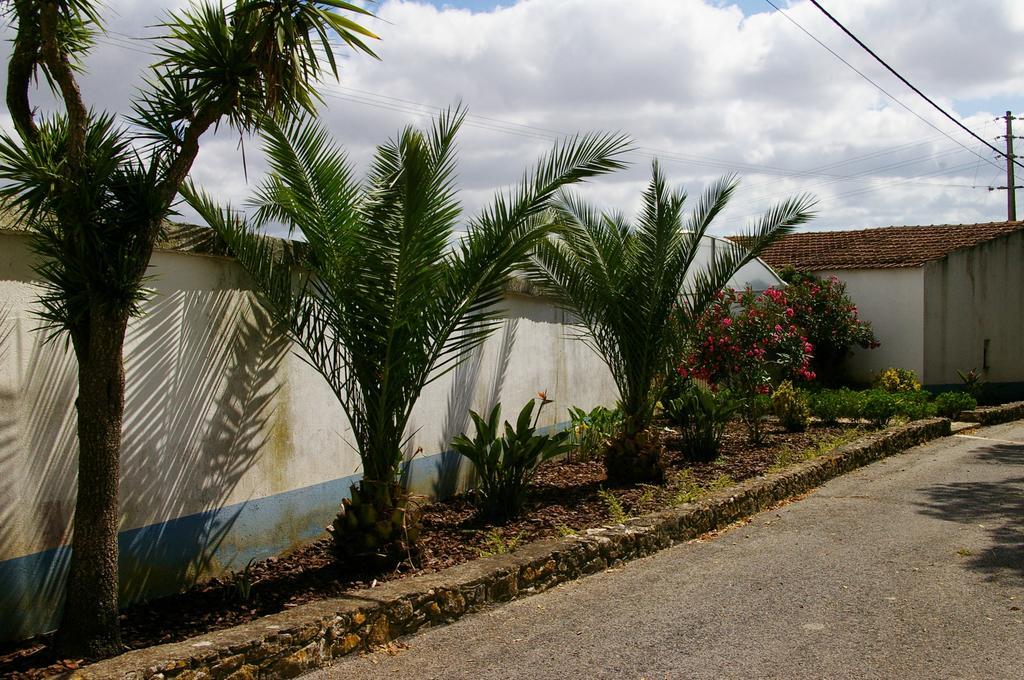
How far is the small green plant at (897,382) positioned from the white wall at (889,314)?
1034 millimetres

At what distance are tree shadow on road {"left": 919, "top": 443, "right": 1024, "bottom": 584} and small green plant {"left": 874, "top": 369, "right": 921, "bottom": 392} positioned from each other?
6.70 meters

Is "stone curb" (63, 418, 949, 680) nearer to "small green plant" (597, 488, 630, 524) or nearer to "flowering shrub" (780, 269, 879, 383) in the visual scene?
"small green plant" (597, 488, 630, 524)

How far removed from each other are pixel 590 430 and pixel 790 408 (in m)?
3.82

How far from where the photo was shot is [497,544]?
633cm

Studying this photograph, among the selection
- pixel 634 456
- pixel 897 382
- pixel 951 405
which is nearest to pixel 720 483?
pixel 634 456

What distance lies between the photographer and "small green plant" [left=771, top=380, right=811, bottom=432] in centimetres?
1265

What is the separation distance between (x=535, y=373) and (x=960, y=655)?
18.7ft

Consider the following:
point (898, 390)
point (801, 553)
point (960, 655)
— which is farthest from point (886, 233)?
point (960, 655)

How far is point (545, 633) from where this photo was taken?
509cm

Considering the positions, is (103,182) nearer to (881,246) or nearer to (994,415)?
(994,415)

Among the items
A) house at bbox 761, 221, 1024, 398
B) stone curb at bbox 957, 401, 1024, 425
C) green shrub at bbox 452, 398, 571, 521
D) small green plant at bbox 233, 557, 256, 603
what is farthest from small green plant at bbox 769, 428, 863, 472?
house at bbox 761, 221, 1024, 398

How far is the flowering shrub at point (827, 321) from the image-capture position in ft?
60.7

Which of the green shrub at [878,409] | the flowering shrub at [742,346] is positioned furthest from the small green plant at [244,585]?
the green shrub at [878,409]

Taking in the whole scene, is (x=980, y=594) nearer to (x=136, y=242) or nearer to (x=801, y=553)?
(x=801, y=553)
